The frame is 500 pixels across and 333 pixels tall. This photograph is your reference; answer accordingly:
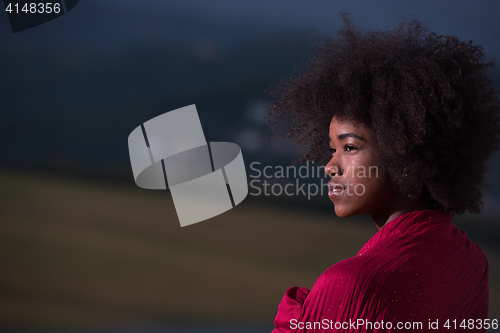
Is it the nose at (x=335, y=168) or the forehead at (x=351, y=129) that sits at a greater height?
the forehead at (x=351, y=129)

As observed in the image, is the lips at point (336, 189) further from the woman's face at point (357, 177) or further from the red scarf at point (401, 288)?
the red scarf at point (401, 288)

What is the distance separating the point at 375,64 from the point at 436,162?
13.1 inches

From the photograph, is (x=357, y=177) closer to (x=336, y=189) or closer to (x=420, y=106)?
(x=336, y=189)

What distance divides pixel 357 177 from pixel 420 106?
26cm

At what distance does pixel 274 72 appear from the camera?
3.20 metres

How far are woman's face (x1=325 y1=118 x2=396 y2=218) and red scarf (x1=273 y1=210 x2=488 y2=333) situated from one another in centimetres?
10

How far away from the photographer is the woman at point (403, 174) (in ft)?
3.54

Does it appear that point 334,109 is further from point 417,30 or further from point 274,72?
point 274,72

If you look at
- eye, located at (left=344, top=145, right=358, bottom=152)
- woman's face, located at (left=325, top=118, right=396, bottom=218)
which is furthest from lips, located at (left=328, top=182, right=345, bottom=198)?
eye, located at (left=344, top=145, right=358, bottom=152)

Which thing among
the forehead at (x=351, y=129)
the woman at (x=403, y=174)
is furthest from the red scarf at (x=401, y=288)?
the forehead at (x=351, y=129)

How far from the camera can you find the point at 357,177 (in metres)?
1.29

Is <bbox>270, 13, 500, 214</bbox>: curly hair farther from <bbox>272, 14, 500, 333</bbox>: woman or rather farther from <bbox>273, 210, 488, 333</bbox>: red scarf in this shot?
<bbox>273, 210, 488, 333</bbox>: red scarf

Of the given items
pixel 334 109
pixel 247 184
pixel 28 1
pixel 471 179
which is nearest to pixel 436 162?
pixel 471 179

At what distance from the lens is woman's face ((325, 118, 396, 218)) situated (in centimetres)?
129
